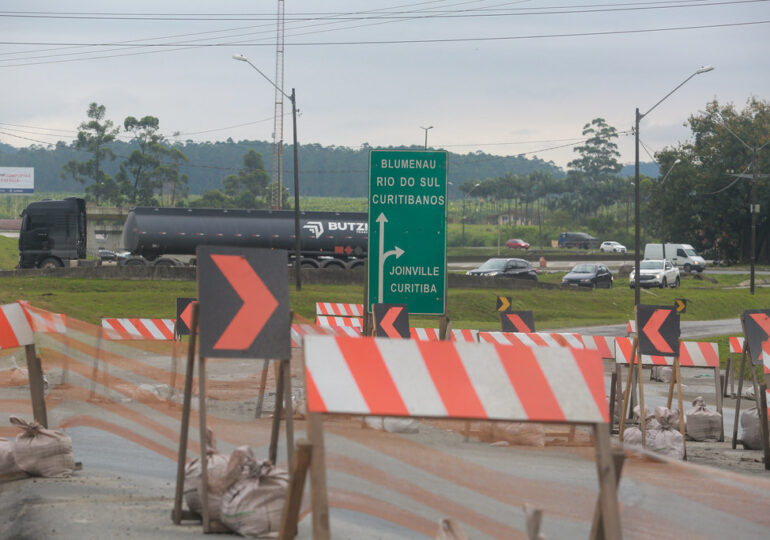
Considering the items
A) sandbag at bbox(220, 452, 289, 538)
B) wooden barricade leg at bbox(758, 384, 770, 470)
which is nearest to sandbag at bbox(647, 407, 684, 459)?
wooden barricade leg at bbox(758, 384, 770, 470)

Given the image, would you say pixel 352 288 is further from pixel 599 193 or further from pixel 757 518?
pixel 599 193

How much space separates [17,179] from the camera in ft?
378

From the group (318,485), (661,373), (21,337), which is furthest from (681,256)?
(318,485)

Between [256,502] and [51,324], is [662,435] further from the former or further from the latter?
[51,324]

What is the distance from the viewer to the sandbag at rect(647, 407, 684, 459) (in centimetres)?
1095

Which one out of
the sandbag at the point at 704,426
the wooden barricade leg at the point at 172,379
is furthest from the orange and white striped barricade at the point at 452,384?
the sandbag at the point at 704,426

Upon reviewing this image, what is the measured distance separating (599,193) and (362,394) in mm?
164229

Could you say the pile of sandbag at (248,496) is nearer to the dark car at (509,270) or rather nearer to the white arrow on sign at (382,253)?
the white arrow on sign at (382,253)

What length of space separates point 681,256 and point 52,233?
1752 inches

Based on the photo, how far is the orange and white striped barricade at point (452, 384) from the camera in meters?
4.46

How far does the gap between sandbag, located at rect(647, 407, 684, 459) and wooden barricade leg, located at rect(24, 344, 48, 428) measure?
236 inches

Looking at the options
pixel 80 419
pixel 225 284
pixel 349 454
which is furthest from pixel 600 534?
pixel 80 419

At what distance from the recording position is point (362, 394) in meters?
4.51

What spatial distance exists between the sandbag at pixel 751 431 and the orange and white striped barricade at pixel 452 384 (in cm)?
828
